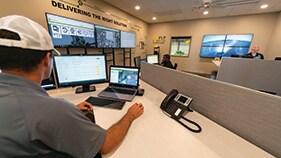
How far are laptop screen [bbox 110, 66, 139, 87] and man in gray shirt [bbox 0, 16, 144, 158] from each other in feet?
2.65

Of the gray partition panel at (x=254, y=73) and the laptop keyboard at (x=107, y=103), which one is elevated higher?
the gray partition panel at (x=254, y=73)

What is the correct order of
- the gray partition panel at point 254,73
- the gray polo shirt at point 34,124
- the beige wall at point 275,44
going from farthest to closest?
the beige wall at point 275,44 → the gray partition panel at point 254,73 → the gray polo shirt at point 34,124

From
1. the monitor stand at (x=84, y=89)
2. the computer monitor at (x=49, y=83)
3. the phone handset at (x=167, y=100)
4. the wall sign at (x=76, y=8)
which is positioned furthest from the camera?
the wall sign at (x=76, y=8)

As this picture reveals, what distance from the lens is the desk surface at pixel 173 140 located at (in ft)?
1.84

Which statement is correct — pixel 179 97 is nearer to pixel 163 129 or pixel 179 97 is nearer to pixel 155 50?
pixel 163 129

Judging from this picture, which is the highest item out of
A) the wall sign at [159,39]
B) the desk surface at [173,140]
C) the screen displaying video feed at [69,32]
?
the wall sign at [159,39]

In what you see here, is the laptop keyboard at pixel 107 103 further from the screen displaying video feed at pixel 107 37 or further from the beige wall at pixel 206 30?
the beige wall at pixel 206 30

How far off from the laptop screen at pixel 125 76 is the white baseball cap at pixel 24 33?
2.77 ft

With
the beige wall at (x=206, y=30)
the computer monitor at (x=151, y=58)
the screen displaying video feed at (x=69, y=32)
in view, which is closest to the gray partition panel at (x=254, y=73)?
the computer monitor at (x=151, y=58)

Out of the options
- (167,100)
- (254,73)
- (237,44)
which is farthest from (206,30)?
(167,100)

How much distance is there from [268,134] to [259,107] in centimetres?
14

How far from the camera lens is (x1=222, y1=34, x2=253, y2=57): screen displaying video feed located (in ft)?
12.9

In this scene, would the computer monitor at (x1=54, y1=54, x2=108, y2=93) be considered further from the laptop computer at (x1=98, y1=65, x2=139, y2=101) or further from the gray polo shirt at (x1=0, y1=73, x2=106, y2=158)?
the gray polo shirt at (x1=0, y1=73, x2=106, y2=158)

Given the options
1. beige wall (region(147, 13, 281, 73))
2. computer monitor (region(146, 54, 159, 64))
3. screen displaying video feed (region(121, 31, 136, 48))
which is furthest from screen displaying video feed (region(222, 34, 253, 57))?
screen displaying video feed (region(121, 31, 136, 48))
